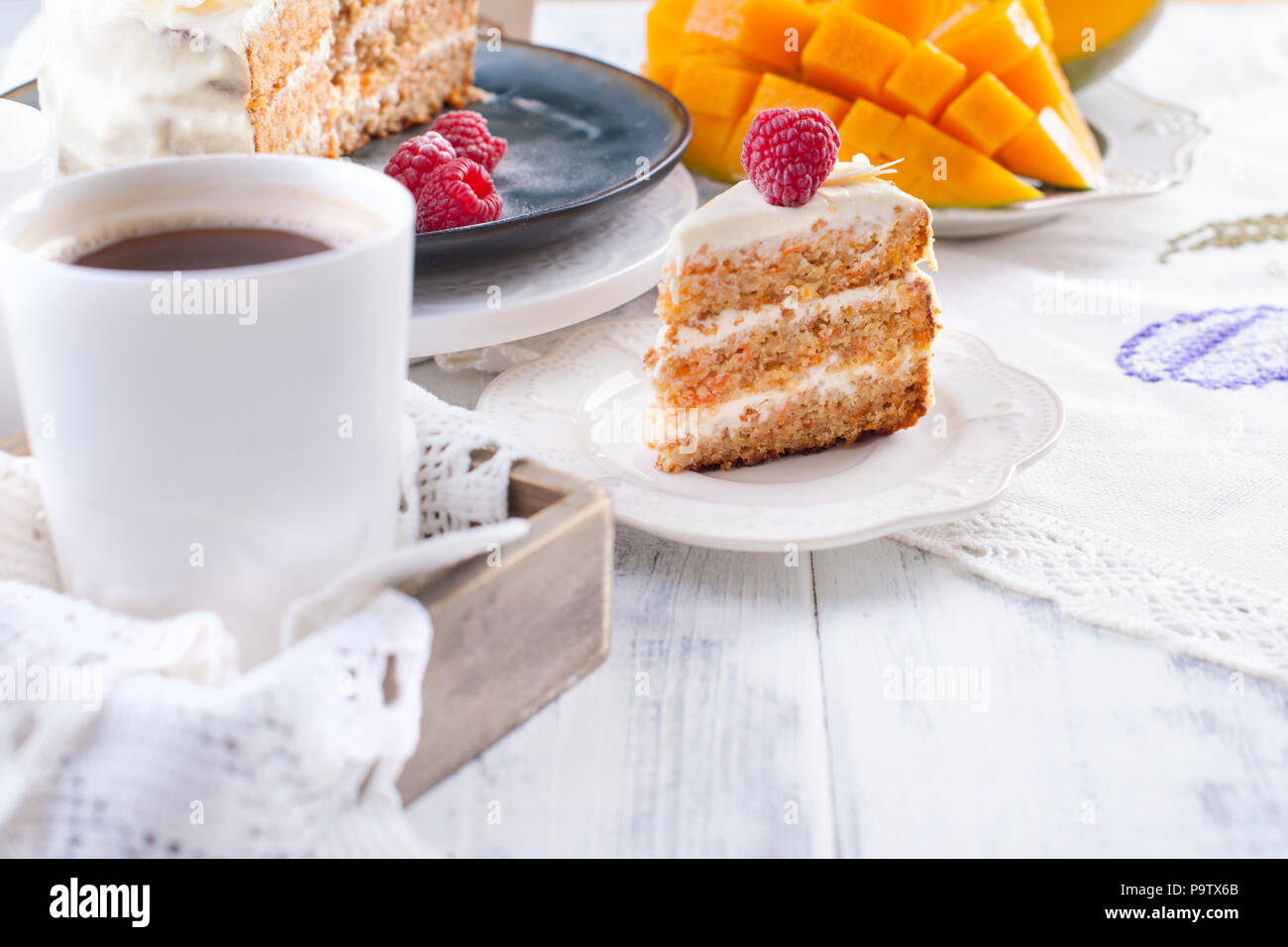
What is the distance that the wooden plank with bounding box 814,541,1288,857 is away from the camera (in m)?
0.86

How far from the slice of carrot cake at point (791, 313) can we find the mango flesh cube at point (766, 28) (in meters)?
0.66

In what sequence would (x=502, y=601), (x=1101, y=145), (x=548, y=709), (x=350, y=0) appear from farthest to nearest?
(x=1101, y=145)
(x=350, y=0)
(x=548, y=709)
(x=502, y=601)

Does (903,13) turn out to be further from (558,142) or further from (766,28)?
(558,142)

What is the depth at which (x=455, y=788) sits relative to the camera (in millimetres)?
864

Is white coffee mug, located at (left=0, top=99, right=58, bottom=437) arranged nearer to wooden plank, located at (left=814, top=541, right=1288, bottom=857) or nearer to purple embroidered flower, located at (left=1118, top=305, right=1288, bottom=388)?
wooden plank, located at (left=814, top=541, right=1288, bottom=857)

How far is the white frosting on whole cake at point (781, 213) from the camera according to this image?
123 cm

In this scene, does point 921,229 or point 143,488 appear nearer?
point 143,488

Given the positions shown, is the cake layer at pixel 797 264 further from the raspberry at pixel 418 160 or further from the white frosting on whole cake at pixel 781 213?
the raspberry at pixel 418 160

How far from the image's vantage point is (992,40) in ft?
5.99

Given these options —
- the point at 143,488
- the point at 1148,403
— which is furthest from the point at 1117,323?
the point at 143,488

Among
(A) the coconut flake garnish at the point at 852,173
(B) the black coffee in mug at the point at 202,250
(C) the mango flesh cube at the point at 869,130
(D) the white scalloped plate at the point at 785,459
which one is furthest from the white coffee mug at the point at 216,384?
(C) the mango flesh cube at the point at 869,130

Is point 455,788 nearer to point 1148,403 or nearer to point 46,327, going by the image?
point 46,327

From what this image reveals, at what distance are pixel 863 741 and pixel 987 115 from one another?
118 centimetres

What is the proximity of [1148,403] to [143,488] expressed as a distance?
1108 millimetres
